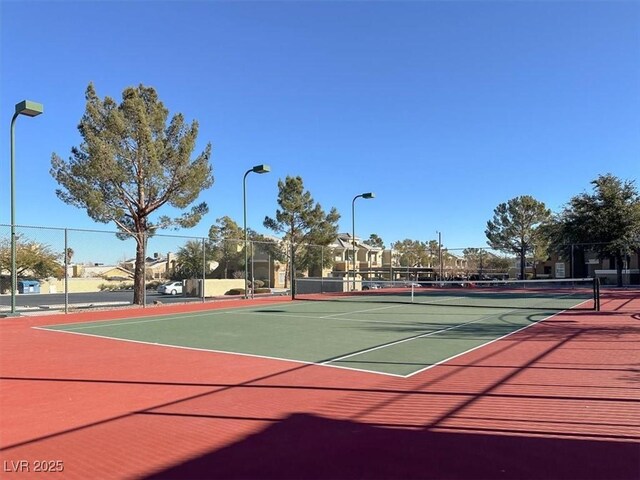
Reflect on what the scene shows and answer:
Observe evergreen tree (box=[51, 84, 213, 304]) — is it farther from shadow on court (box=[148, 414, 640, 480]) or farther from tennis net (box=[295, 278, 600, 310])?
shadow on court (box=[148, 414, 640, 480])

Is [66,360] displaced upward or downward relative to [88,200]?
downward

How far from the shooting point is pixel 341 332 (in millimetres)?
14461

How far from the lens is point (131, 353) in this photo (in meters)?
11.0

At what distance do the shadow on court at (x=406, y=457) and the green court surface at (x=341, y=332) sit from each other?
3.50 meters

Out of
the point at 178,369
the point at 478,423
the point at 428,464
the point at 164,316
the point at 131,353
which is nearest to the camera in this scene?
the point at 428,464

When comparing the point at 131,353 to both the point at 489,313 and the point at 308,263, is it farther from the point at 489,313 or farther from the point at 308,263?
the point at 308,263

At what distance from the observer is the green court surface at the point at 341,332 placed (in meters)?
10.5

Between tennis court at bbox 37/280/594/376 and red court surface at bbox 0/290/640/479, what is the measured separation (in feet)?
3.15

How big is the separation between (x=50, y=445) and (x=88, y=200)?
Answer: 20.3 metres

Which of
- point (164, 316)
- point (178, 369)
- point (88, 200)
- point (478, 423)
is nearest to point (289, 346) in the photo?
point (178, 369)

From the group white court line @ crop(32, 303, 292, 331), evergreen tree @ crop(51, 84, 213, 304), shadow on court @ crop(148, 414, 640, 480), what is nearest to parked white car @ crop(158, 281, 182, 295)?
evergreen tree @ crop(51, 84, 213, 304)

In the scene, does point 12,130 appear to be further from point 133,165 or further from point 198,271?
point 198,271

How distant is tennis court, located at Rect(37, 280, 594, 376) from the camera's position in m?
10.5

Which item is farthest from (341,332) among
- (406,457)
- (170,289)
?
(170,289)
